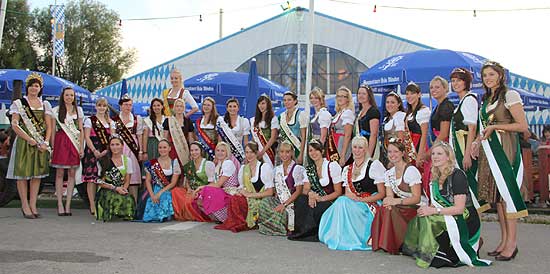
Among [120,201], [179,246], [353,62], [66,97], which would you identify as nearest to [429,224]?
[179,246]

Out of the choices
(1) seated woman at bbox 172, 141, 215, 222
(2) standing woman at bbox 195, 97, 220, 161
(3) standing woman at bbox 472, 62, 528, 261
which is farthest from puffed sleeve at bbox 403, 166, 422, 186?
(2) standing woman at bbox 195, 97, 220, 161

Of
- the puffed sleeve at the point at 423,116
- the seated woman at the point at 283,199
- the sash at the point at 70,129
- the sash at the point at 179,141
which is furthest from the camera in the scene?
the sash at the point at 179,141

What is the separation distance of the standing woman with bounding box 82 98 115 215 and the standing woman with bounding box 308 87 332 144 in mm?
2604

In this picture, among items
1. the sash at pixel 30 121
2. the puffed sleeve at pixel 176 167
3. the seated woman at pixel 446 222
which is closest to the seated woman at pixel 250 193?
the puffed sleeve at pixel 176 167

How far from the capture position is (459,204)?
4.42 meters

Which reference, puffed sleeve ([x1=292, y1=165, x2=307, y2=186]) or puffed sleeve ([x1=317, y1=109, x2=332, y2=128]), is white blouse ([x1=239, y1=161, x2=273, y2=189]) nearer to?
puffed sleeve ([x1=292, y1=165, x2=307, y2=186])

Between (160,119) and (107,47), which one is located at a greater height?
(107,47)

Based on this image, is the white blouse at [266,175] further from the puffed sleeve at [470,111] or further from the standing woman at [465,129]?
the puffed sleeve at [470,111]

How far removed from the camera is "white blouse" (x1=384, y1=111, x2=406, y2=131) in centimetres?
575

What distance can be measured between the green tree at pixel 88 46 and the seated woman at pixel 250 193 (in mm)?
30277

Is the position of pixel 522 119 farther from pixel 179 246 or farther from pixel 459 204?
pixel 179 246

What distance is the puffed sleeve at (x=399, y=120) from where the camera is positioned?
5.75m

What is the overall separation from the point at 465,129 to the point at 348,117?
1.57 meters

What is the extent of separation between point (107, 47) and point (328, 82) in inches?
728
